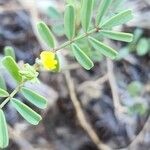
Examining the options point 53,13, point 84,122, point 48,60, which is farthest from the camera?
point 84,122

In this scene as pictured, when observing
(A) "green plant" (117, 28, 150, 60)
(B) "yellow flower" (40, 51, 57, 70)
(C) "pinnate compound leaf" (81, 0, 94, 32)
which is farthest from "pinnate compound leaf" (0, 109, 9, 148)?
(A) "green plant" (117, 28, 150, 60)

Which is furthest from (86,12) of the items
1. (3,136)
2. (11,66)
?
(3,136)

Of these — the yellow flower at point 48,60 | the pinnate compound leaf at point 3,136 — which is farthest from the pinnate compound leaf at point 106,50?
the pinnate compound leaf at point 3,136

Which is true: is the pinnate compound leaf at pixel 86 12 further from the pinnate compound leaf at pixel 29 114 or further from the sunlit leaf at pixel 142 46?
the sunlit leaf at pixel 142 46

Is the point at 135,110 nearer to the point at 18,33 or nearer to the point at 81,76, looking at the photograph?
the point at 81,76

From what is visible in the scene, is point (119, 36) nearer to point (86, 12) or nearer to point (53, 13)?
point (86, 12)

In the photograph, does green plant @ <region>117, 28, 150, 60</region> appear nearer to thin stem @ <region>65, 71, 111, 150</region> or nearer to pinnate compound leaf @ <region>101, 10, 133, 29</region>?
thin stem @ <region>65, 71, 111, 150</region>

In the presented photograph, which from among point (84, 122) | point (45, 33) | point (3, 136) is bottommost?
point (84, 122)
